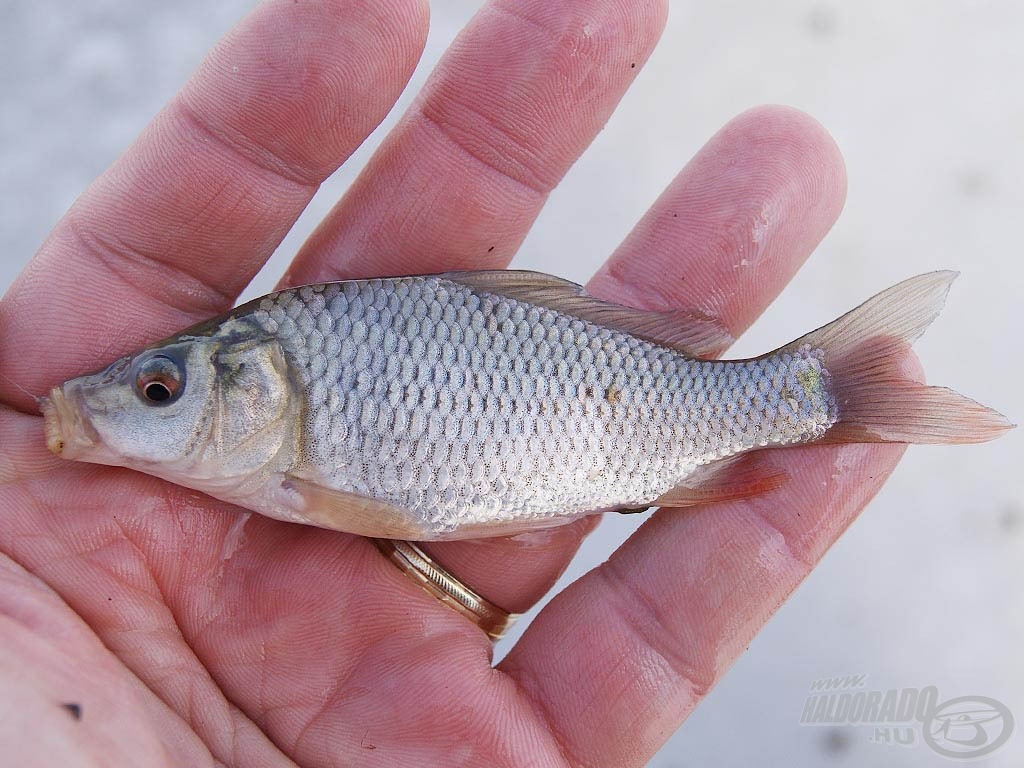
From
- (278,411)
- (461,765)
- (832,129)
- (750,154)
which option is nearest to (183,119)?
(278,411)

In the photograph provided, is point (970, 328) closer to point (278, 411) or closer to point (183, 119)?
point (278, 411)

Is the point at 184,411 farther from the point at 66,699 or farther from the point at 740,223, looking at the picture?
the point at 740,223

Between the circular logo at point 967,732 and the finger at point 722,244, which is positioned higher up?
the finger at point 722,244

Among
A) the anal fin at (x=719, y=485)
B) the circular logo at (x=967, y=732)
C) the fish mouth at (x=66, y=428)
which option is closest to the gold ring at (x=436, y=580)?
the anal fin at (x=719, y=485)

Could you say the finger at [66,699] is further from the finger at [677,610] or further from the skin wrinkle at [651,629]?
the skin wrinkle at [651,629]

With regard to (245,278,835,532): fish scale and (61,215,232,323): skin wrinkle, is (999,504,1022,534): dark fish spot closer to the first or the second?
(245,278,835,532): fish scale

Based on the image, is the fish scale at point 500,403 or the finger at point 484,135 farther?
the finger at point 484,135

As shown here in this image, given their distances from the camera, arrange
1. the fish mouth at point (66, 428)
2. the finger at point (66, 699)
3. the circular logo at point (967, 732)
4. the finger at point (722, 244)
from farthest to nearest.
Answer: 1. the circular logo at point (967, 732)
2. the finger at point (722, 244)
3. the fish mouth at point (66, 428)
4. the finger at point (66, 699)

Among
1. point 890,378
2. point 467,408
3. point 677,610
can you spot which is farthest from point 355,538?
point 890,378

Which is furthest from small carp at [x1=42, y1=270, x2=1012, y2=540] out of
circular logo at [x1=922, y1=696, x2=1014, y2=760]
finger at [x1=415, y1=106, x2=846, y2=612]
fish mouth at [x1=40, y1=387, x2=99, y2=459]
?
circular logo at [x1=922, y1=696, x2=1014, y2=760]
